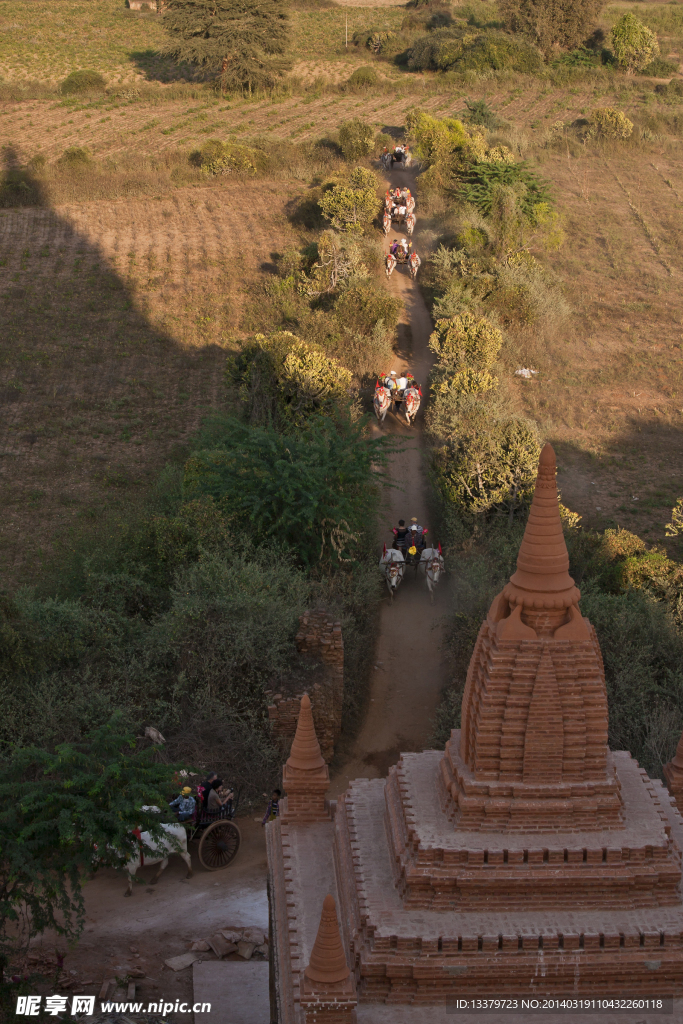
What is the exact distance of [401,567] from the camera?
61.3 feet

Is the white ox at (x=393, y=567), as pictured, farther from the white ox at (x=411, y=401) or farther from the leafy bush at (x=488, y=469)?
the white ox at (x=411, y=401)

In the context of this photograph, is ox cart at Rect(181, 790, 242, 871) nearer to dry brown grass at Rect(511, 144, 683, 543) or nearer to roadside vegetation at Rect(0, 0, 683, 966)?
roadside vegetation at Rect(0, 0, 683, 966)

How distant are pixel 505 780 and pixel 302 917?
2.41 metres

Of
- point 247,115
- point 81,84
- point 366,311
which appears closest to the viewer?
point 366,311

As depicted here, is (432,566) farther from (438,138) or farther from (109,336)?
(438,138)

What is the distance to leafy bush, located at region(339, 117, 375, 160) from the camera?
148 feet

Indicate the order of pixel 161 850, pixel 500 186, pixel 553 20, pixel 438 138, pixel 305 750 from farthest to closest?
1. pixel 553 20
2. pixel 438 138
3. pixel 500 186
4. pixel 161 850
5. pixel 305 750

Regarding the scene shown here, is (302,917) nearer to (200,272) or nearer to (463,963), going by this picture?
(463,963)

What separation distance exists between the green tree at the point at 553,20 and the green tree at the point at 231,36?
621 inches

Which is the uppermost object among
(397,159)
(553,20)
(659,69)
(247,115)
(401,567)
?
(553,20)

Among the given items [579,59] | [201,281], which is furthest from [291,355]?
[579,59]

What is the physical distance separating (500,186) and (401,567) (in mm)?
23067

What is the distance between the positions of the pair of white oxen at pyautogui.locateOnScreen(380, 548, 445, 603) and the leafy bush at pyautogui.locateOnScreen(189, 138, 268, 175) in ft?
106

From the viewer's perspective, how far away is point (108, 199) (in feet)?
143
